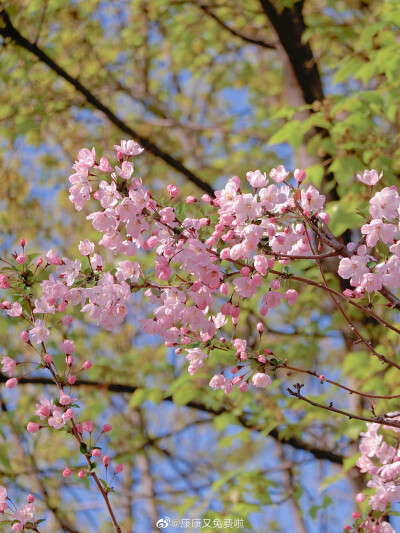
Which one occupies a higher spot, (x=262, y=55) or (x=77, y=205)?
(x=262, y=55)

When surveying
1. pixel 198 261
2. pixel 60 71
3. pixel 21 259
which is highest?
pixel 60 71

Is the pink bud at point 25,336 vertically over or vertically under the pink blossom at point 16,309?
under

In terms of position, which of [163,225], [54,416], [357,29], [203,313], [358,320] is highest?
[357,29]

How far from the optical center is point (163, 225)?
1.49 metres

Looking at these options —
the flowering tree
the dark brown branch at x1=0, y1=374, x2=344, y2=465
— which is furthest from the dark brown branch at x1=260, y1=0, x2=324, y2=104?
the flowering tree

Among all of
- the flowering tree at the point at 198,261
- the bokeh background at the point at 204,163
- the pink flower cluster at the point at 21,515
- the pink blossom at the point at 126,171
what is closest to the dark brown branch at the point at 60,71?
the bokeh background at the point at 204,163

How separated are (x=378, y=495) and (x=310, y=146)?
192cm

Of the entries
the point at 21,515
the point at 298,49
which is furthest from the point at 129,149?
the point at 298,49

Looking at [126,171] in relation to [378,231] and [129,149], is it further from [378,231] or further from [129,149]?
[378,231]

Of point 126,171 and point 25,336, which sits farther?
point 25,336

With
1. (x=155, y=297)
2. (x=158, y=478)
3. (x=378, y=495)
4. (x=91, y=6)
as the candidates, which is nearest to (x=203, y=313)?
(x=155, y=297)

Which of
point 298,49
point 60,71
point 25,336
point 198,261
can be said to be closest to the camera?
point 198,261

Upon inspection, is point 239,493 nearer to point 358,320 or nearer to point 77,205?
point 358,320

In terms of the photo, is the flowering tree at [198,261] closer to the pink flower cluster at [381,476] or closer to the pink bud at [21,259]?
the pink bud at [21,259]
